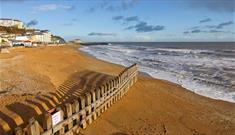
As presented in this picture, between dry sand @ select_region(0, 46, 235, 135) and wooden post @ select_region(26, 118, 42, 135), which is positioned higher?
wooden post @ select_region(26, 118, 42, 135)

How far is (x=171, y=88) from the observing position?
552 inches

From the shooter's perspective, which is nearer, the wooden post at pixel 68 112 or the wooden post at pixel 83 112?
the wooden post at pixel 68 112

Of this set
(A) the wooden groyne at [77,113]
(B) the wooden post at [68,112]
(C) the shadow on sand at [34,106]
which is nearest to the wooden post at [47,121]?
(A) the wooden groyne at [77,113]

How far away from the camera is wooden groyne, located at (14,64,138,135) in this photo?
17.4 feet

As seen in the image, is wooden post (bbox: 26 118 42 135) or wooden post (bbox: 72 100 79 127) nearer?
wooden post (bbox: 26 118 42 135)

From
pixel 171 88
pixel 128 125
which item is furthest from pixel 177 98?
pixel 128 125

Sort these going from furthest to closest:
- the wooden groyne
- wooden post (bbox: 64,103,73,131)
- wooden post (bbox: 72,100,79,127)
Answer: wooden post (bbox: 72,100,79,127) → wooden post (bbox: 64,103,73,131) → the wooden groyne

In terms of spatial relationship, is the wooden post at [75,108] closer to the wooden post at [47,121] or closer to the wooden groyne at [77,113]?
the wooden groyne at [77,113]

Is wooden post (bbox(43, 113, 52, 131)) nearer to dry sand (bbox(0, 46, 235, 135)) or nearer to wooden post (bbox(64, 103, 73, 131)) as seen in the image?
wooden post (bbox(64, 103, 73, 131))

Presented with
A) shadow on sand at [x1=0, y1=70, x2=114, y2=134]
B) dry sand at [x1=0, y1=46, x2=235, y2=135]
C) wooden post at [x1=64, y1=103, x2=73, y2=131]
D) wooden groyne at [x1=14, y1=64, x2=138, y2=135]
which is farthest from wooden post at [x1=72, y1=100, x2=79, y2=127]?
shadow on sand at [x1=0, y1=70, x2=114, y2=134]

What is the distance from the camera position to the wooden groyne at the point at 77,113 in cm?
530

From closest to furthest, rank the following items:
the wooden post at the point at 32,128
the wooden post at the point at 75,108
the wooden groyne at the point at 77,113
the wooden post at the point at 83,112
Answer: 1. the wooden post at the point at 32,128
2. the wooden groyne at the point at 77,113
3. the wooden post at the point at 75,108
4. the wooden post at the point at 83,112

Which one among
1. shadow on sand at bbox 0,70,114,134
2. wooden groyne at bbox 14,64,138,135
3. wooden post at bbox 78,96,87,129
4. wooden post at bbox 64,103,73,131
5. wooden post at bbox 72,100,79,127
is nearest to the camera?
wooden groyne at bbox 14,64,138,135

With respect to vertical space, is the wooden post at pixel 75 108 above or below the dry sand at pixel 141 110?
above
